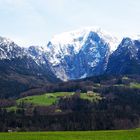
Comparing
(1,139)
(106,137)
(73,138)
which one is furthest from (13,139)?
(106,137)

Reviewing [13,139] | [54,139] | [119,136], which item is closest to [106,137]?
[119,136]

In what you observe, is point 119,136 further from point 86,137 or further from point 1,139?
point 1,139

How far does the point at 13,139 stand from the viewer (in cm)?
8019

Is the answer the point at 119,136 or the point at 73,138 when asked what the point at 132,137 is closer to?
the point at 119,136

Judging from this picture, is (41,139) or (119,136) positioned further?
(119,136)

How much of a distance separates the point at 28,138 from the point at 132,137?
18022 millimetres

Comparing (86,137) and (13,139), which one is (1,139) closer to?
(13,139)

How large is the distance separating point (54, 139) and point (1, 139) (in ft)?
29.0

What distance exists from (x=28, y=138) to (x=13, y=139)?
2713mm

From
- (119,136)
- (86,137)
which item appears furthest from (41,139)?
(119,136)

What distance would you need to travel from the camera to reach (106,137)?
84.1m

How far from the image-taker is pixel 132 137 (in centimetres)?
8312

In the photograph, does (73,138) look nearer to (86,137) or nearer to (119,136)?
(86,137)

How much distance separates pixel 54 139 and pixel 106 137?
975cm
